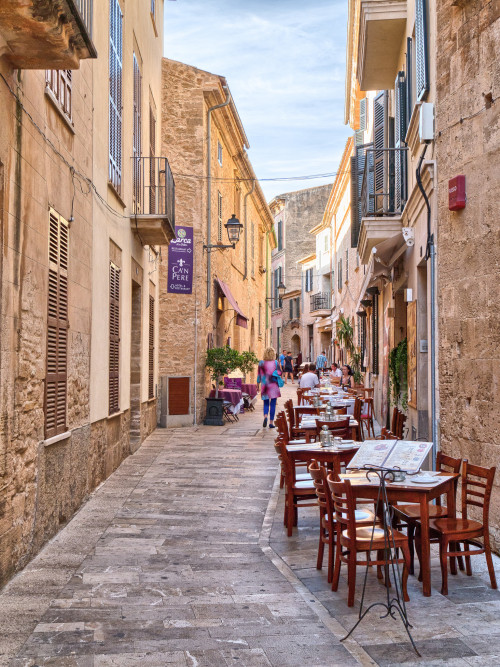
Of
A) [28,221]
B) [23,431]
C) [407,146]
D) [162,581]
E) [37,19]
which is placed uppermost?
[407,146]

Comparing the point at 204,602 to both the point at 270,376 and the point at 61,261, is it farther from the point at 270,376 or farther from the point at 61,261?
the point at 270,376

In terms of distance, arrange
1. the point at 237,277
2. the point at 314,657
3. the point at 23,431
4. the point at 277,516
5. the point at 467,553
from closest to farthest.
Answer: the point at 314,657 < the point at 467,553 < the point at 23,431 < the point at 277,516 < the point at 237,277

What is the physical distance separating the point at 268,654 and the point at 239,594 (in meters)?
1.20

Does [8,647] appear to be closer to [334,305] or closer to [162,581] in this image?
[162,581]

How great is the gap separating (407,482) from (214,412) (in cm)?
1241

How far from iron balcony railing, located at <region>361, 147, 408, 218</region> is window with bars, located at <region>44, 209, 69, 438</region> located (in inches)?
238

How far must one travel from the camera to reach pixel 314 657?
4.20 m

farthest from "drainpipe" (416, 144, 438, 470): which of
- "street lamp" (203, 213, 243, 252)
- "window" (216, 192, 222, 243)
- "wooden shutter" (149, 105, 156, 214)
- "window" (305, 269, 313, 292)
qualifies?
"window" (305, 269, 313, 292)

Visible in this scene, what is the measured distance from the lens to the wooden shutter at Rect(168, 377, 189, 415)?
17344 millimetres

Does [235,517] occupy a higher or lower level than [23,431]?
lower

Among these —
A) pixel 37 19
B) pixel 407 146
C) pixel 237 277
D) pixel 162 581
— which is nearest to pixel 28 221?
pixel 37 19

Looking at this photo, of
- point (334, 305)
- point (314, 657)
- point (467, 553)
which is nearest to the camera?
point (314, 657)

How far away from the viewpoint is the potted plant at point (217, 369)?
17672 mm

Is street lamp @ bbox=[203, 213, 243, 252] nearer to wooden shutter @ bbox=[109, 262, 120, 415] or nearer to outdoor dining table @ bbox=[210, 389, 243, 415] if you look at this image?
outdoor dining table @ bbox=[210, 389, 243, 415]
